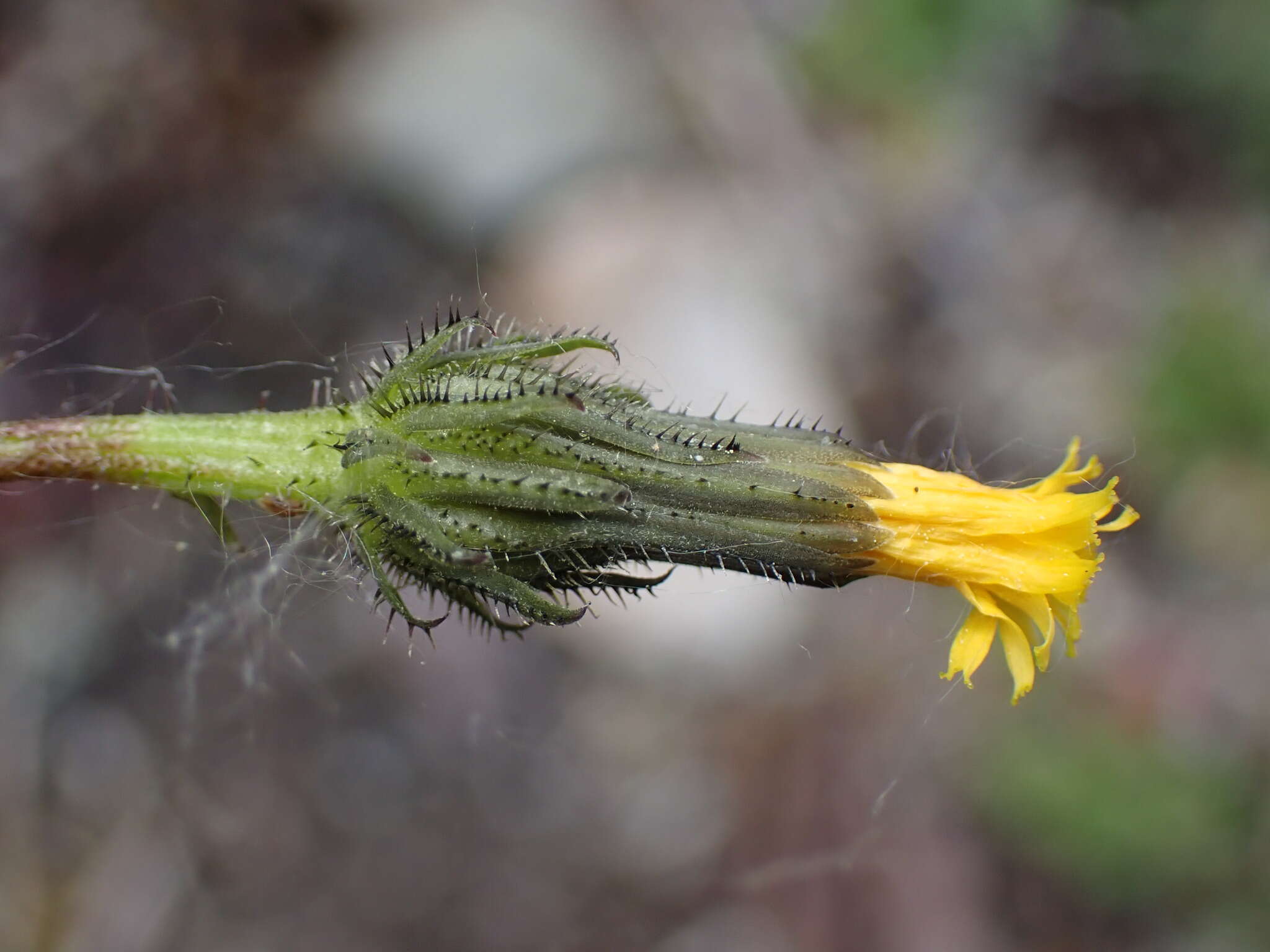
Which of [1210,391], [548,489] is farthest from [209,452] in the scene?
[1210,391]

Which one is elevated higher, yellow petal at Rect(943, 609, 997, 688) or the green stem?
the green stem

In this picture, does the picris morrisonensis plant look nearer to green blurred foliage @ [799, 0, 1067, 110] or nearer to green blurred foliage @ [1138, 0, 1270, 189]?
green blurred foliage @ [799, 0, 1067, 110]

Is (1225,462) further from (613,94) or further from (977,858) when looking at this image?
(613,94)

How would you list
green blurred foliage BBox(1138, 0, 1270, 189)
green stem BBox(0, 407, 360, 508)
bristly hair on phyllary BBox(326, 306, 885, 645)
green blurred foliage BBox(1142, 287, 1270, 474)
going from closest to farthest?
bristly hair on phyllary BBox(326, 306, 885, 645)
green stem BBox(0, 407, 360, 508)
green blurred foliage BBox(1142, 287, 1270, 474)
green blurred foliage BBox(1138, 0, 1270, 189)

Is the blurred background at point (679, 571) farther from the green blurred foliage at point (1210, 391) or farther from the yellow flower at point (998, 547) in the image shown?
the yellow flower at point (998, 547)

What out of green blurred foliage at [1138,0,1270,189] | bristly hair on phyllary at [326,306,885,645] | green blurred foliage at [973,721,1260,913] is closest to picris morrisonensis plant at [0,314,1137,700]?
bristly hair on phyllary at [326,306,885,645]

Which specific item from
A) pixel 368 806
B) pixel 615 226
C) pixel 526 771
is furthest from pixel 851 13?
pixel 368 806

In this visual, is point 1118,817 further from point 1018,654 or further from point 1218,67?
point 1218,67

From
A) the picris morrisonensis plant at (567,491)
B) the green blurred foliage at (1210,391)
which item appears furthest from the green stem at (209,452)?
the green blurred foliage at (1210,391)
